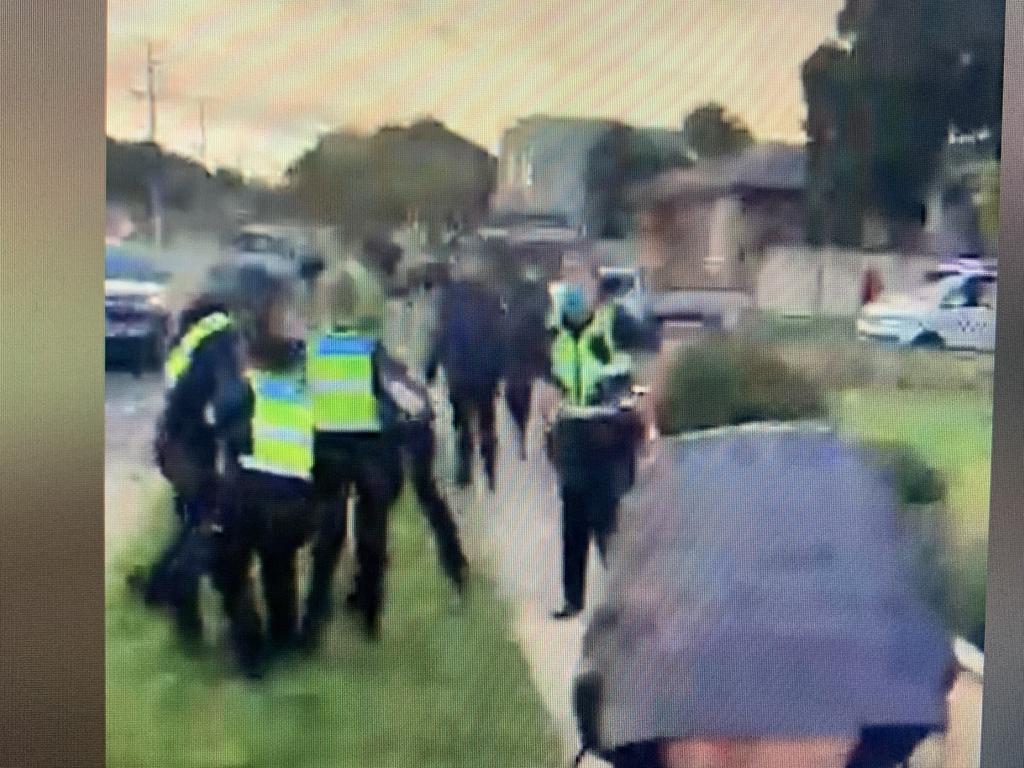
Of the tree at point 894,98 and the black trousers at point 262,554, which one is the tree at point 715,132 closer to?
the tree at point 894,98

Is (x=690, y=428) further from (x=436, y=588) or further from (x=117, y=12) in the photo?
(x=117, y=12)

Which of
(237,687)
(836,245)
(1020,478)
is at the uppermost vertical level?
(836,245)

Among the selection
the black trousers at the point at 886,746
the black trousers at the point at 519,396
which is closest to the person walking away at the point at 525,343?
the black trousers at the point at 519,396

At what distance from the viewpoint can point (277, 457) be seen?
623 millimetres

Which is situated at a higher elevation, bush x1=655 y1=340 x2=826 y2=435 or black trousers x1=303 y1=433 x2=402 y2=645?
bush x1=655 y1=340 x2=826 y2=435

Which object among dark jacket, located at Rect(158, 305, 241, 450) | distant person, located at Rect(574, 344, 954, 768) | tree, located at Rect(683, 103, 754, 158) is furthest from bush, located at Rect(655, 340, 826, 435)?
dark jacket, located at Rect(158, 305, 241, 450)

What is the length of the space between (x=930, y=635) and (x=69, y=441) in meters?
0.46

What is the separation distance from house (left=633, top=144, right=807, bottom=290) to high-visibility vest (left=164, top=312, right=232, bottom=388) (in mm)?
220

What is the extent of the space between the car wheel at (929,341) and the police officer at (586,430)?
16 centimetres

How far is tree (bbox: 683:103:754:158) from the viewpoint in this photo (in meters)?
0.64

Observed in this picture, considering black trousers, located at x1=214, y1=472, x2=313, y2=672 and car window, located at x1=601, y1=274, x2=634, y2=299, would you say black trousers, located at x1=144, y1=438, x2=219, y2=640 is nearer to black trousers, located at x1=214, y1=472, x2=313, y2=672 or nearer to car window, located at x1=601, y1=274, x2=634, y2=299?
black trousers, located at x1=214, y1=472, x2=313, y2=672

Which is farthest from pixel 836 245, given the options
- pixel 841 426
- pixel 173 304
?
pixel 173 304

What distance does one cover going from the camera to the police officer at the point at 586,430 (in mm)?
637

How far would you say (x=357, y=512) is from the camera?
0.63 m
